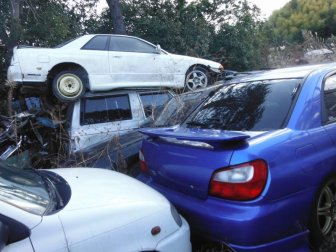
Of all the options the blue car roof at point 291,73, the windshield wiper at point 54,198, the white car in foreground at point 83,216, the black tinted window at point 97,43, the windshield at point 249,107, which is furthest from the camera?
the black tinted window at point 97,43

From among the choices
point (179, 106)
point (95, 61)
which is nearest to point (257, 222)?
point (179, 106)

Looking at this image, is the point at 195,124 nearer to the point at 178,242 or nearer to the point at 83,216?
the point at 178,242

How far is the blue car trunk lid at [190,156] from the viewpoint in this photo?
8.86ft

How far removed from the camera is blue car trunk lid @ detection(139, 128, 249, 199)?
8.86ft

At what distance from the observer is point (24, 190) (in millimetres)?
2383

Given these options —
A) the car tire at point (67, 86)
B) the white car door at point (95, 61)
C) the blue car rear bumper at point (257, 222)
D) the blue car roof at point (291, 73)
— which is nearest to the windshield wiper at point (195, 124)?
the blue car roof at point (291, 73)

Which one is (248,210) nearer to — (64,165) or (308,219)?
(308,219)

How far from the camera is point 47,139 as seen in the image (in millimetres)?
6719

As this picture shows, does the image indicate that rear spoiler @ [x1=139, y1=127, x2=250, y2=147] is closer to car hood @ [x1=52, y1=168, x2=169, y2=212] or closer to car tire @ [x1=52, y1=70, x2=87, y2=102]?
car hood @ [x1=52, y1=168, x2=169, y2=212]

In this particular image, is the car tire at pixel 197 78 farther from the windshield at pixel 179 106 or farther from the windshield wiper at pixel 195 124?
the windshield wiper at pixel 195 124

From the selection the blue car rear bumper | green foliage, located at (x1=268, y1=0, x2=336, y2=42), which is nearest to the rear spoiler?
the blue car rear bumper

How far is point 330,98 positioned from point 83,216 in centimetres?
227

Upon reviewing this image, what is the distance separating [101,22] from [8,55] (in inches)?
220

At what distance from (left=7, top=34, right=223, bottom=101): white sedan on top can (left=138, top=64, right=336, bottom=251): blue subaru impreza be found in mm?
4081
